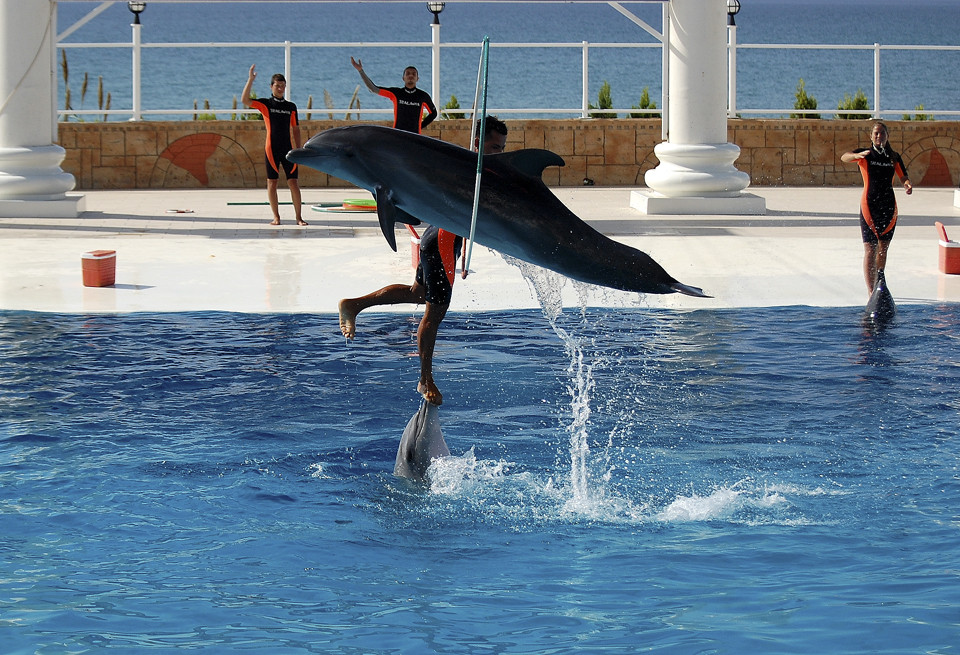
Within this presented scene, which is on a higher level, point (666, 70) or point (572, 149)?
point (666, 70)

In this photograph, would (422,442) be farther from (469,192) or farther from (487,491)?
(469,192)

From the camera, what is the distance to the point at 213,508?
630 centimetres

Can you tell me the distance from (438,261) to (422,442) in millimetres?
931

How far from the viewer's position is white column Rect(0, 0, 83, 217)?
15500mm

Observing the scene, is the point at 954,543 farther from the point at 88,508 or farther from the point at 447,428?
the point at 88,508

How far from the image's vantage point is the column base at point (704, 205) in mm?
16219

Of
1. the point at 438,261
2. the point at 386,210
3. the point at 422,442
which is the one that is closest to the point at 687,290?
the point at 386,210

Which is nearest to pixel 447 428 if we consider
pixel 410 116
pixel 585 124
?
pixel 410 116

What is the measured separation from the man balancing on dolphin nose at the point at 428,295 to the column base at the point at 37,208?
10100 mm

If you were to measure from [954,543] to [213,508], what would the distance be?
3.49 meters

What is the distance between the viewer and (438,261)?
6602 millimetres

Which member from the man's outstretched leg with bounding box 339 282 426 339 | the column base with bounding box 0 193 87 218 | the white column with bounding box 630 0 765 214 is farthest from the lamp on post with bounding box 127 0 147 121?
the man's outstretched leg with bounding box 339 282 426 339

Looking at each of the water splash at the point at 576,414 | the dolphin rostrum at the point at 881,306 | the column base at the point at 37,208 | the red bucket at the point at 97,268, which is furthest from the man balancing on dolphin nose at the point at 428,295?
the column base at the point at 37,208

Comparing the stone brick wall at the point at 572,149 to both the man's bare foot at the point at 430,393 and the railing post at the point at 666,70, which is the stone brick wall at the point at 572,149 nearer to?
the railing post at the point at 666,70
